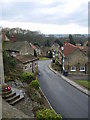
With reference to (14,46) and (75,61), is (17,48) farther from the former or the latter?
(75,61)

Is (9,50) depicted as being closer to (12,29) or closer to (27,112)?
(27,112)

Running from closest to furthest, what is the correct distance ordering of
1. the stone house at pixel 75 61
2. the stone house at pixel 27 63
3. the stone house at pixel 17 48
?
the stone house at pixel 27 63, the stone house at pixel 75 61, the stone house at pixel 17 48

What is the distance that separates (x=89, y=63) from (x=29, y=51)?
44.9 ft

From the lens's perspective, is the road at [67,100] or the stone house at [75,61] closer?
the road at [67,100]

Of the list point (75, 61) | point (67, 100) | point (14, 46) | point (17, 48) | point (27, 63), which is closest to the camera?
point (67, 100)

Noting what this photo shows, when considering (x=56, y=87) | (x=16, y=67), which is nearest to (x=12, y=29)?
(x=16, y=67)

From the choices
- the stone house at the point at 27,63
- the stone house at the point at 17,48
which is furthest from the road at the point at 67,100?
the stone house at the point at 17,48

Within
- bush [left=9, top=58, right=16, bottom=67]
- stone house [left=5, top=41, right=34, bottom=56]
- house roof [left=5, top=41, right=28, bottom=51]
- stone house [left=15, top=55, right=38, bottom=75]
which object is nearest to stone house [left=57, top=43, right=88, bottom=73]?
stone house [left=15, top=55, right=38, bottom=75]

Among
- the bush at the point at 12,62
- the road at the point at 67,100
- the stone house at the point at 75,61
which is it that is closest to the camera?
the road at the point at 67,100

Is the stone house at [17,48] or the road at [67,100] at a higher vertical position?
→ the stone house at [17,48]

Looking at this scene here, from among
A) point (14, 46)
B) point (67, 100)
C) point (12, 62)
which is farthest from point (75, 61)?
point (67, 100)

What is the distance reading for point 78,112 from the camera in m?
15.2

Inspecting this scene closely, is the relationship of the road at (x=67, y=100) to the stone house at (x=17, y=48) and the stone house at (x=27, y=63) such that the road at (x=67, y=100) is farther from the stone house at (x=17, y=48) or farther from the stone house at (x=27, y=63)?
the stone house at (x=17, y=48)

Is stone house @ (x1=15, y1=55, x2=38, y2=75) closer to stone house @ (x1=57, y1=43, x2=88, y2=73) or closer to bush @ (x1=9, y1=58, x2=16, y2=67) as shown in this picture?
bush @ (x1=9, y1=58, x2=16, y2=67)
